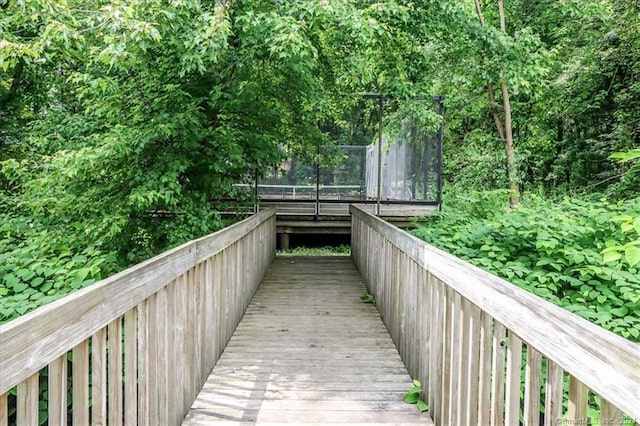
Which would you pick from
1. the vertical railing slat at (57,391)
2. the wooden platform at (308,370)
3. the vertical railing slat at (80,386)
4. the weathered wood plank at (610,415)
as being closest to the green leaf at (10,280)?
the wooden platform at (308,370)

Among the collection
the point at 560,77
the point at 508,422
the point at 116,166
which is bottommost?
the point at 508,422

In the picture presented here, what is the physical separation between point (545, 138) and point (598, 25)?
371cm

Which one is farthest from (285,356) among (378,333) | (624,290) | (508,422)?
(624,290)

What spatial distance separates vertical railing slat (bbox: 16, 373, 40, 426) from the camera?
106 cm

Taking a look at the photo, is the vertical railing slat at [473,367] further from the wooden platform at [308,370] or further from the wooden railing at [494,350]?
the wooden platform at [308,370]

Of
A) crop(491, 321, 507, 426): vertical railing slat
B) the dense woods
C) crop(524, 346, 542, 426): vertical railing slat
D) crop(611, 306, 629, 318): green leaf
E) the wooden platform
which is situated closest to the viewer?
crop(524, 346, 542, 426): vertical railing slat

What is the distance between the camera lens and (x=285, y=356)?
3.33m

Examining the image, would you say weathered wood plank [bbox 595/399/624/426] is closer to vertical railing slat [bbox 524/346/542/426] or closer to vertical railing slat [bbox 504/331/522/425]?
vertical railing slat [bbox 524/346/542/426]

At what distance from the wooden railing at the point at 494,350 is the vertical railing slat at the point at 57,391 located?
1.36 metres

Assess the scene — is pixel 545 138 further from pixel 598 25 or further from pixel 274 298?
pixel 274 298

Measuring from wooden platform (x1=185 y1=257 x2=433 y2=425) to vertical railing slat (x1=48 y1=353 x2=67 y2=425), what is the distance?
4.22 ft

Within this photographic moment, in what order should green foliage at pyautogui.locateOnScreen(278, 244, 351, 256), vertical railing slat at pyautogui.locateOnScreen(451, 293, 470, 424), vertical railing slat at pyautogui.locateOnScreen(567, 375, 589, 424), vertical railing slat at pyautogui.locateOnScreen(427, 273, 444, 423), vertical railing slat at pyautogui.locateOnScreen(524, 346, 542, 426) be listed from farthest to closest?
green foliage at pyautogui.locateOnScreen(278, 244, 351, 256)
vertical railing slat at pyautogui.locateOnScreen(427, 273, 444, 423)
vertical railing slat at pyautogui.locateOnScreen(451, 293, 470, 424)
vertical railing slat at pyautogui.locateOnScreen(524, 346, 542, 426)
vertical railing slat at pyautogui.locateOnScreen(567, 375, 589, 424)

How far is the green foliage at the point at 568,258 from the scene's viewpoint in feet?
9.36

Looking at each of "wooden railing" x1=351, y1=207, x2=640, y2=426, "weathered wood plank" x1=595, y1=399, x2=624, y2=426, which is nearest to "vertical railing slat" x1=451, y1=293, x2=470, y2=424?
"wooden railing" x1=351, y1=207, x2=640, y2=426
